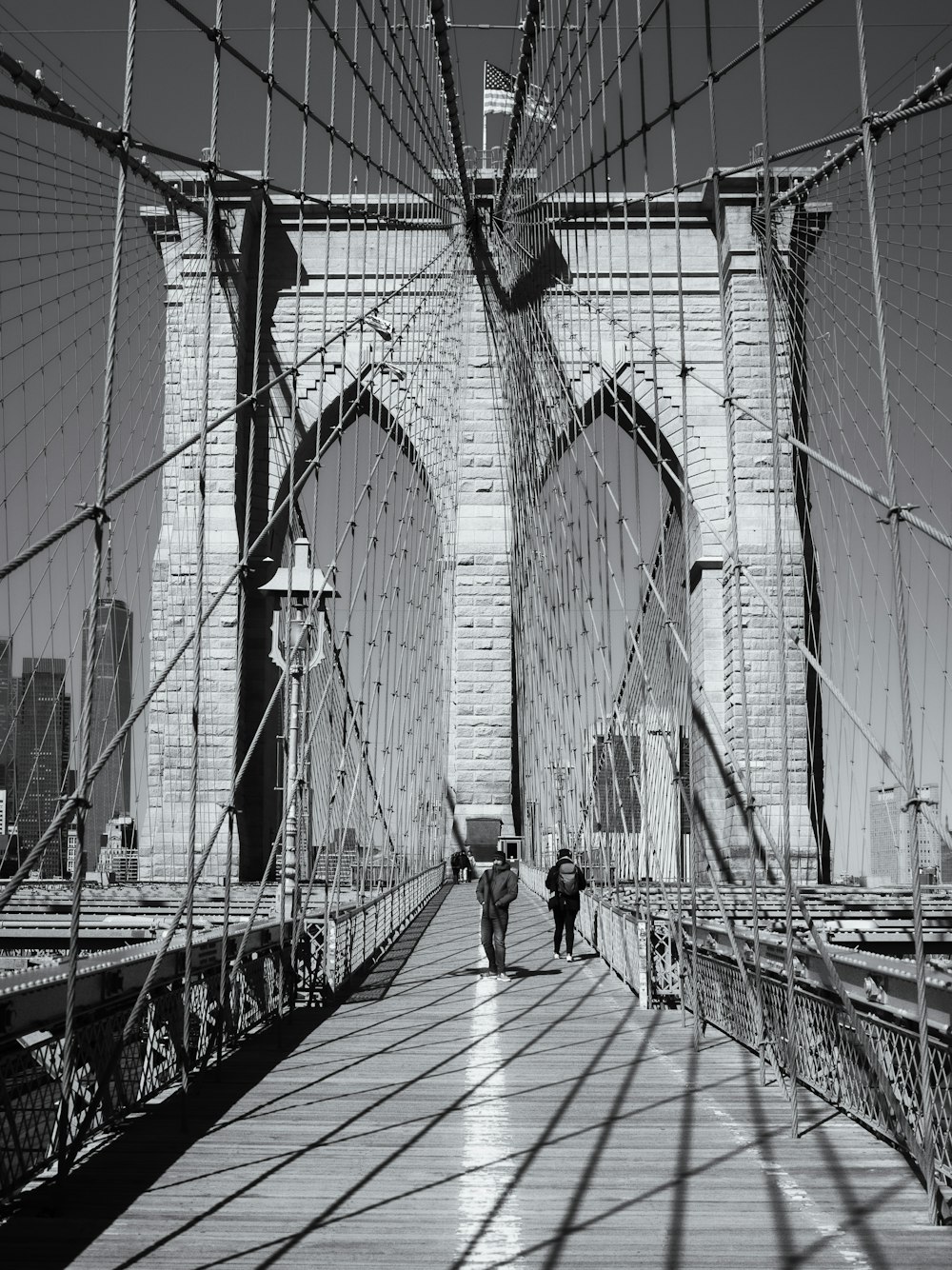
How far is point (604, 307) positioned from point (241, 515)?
661cm

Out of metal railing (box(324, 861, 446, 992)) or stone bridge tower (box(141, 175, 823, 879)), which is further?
stone bridge tower (box(141, 175, 823, 879))

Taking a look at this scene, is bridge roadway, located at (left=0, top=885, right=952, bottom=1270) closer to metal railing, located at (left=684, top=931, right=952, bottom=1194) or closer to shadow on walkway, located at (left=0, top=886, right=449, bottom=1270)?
shadow on walkway, located at (left=0, top=886, right=449, bottom=1270)

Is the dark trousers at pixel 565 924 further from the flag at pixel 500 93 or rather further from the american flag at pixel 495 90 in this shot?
the american flag at pixel 495 90

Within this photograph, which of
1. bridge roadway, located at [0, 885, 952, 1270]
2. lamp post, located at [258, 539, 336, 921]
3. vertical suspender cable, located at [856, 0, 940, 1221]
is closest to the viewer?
bridge roadway, located at [0, 885, 952, 1270]

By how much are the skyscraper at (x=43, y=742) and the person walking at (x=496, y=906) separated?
12.3 ft

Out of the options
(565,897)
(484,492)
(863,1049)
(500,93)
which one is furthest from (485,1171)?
(500,93)

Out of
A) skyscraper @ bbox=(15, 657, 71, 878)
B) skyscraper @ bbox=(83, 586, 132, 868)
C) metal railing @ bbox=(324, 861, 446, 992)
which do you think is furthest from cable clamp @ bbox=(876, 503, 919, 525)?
skyscraper @ bbox=(83, 586, 132, 868)

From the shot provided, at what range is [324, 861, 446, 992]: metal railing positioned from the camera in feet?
27.7

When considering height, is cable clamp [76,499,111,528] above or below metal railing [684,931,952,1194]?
above

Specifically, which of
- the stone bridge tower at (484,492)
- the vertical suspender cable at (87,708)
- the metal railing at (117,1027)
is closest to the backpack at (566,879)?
the metal railing at (117,1027)

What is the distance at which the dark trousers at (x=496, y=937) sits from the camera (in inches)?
364

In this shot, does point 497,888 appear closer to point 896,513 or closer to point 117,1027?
point 117,1027

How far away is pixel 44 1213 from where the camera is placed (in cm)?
360

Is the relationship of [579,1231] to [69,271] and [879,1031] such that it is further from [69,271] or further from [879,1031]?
[69,271]
